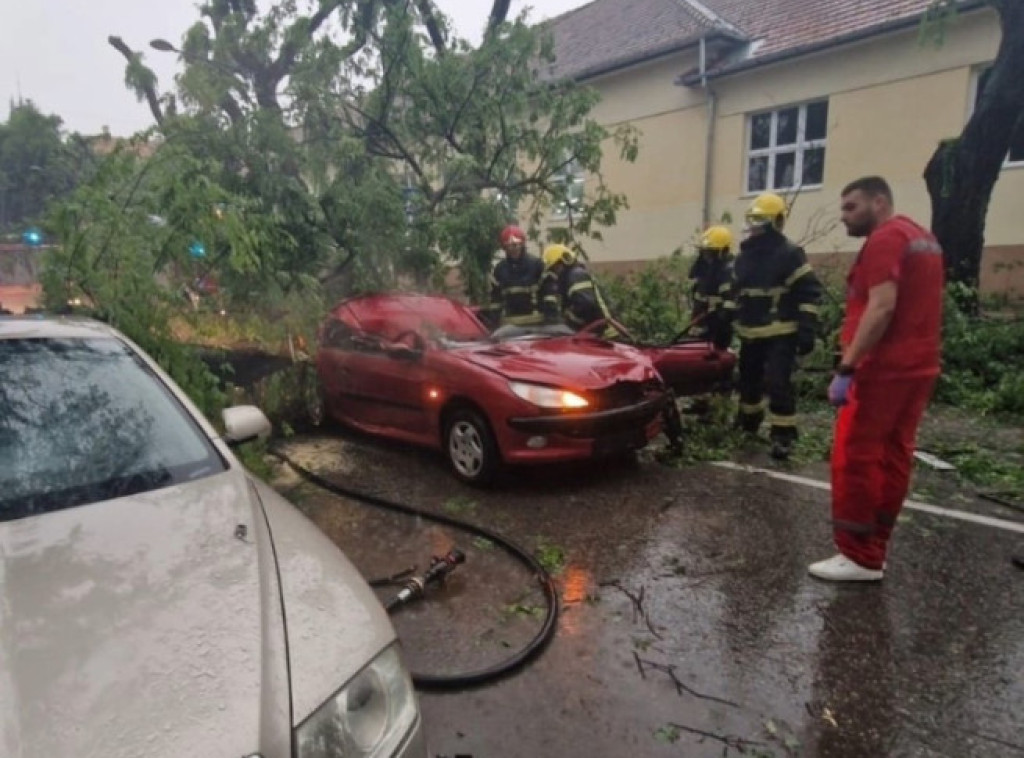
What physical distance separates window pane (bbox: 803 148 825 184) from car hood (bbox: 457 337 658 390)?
36.8ft

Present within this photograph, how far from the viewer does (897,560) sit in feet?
12.6

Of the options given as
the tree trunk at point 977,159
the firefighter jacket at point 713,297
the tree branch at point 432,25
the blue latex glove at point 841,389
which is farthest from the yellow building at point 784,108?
the blue latex glove at point 841,389

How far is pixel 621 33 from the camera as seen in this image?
19.0 metres

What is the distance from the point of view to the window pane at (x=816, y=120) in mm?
14406

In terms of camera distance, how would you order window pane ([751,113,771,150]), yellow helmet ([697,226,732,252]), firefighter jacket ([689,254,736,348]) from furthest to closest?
window pane ([751,113,771,150]) < yellow helmet ([697,226,732,252]) < firefighter jacket ([689,254,736,348])

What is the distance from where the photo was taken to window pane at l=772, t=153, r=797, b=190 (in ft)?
48.9

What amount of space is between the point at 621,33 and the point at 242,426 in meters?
19.1

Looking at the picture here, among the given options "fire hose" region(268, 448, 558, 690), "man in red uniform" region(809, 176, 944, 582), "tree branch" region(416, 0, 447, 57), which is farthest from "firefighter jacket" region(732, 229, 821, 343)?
"tree branch" region(416, 0, 447, 57)

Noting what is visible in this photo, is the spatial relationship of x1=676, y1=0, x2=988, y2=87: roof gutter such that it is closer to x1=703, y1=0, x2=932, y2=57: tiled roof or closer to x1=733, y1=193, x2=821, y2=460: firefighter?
x1=703, y1=0, x2=932, y2=57: tiled roof

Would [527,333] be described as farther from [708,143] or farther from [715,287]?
[708,143]

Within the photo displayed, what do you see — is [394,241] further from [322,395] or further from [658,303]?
[658,303]

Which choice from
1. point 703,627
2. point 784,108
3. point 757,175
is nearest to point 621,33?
point 784,108

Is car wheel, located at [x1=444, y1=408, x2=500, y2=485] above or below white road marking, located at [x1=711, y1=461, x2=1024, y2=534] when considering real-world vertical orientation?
above

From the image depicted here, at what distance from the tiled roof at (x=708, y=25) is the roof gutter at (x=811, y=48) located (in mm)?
24
